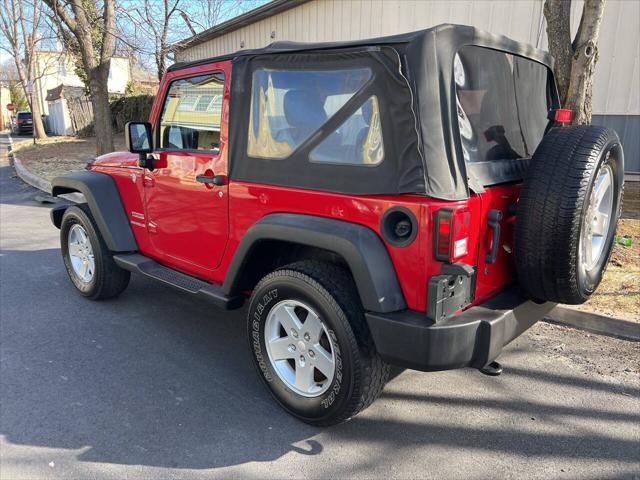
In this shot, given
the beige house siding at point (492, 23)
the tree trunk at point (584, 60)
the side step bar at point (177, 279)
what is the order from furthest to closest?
1. the beige house siding at point (492, 23)
2. the tree trunk at point (584, 60)
3. the side step bar at point (177, 279)

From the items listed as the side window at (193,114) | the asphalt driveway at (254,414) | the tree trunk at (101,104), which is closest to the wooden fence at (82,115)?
the tree trunk at (101,104)

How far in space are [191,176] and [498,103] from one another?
204 centimetres

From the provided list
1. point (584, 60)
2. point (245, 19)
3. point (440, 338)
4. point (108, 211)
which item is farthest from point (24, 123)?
point (440, 338)

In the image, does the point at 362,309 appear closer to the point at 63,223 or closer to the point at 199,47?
the point at 63,223

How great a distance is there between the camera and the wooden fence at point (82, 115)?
92.3 ft

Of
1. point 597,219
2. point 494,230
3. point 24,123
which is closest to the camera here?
point 494,230

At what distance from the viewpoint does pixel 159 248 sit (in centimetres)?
395

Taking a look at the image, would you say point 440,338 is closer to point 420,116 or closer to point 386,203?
point 386,203

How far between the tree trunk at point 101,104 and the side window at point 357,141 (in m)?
10.8

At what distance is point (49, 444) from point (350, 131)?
233 cm

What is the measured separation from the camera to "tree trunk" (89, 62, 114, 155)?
11.6 meters

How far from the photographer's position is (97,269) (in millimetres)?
4371

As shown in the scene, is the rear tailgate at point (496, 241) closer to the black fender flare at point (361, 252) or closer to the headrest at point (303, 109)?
the black fender flare at point (361, 252)

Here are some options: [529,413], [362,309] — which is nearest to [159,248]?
[362,309]
